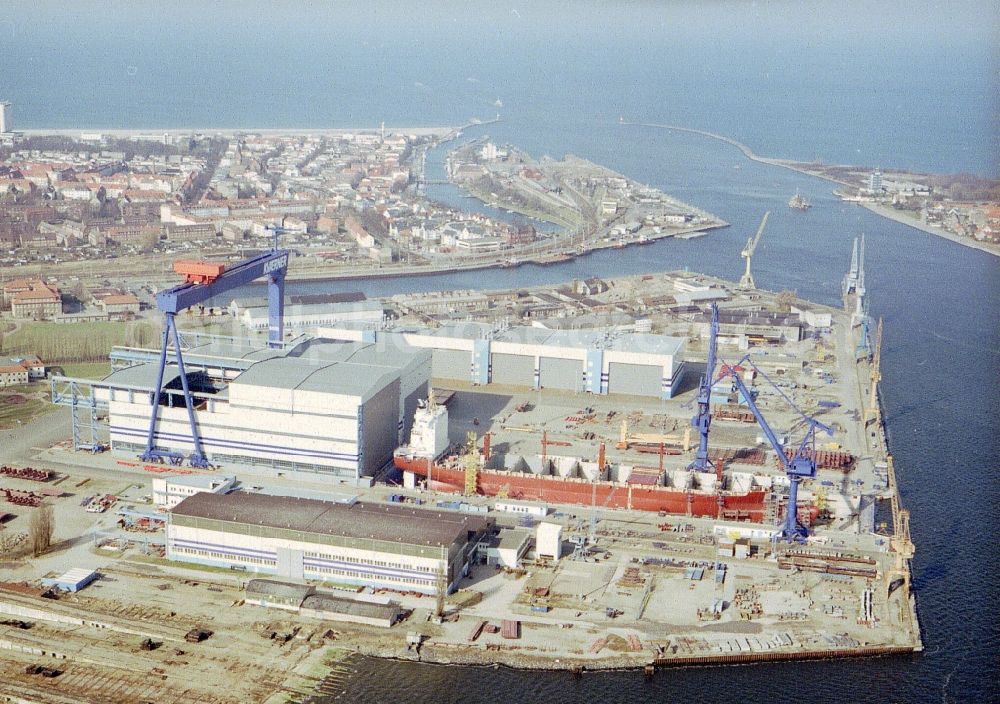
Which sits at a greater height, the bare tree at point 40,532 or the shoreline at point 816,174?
the shoreline at point 816,174

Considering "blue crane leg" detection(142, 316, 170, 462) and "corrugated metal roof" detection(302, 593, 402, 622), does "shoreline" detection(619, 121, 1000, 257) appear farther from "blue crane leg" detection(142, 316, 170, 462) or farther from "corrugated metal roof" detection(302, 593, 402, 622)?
"corrugated metal roof" detection(302, 593, 402, 622)

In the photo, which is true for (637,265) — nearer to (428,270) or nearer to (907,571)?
(428,270)

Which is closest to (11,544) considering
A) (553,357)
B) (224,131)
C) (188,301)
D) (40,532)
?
(40,532)

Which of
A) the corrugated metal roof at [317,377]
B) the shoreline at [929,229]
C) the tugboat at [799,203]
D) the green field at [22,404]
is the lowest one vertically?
the green field at [22,404]

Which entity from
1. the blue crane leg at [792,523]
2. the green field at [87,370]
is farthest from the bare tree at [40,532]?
the blue crane leg at [792,523]

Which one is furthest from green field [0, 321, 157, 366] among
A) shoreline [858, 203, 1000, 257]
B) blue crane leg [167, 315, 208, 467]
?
shoreline [858, 203, 1000, 257]

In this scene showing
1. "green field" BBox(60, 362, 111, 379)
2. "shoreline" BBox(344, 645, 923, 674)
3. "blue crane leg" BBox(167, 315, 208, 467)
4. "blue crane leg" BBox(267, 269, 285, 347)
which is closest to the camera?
"shoreline" BBox(344, 645, 923, 674)

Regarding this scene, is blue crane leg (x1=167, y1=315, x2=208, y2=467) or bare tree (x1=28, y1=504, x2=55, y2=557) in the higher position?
blue crane leg (x1=167, y1=315, x2=208, y2=467)

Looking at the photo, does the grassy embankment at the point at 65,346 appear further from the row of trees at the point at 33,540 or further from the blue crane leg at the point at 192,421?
the row of trees at the point at 33,540
